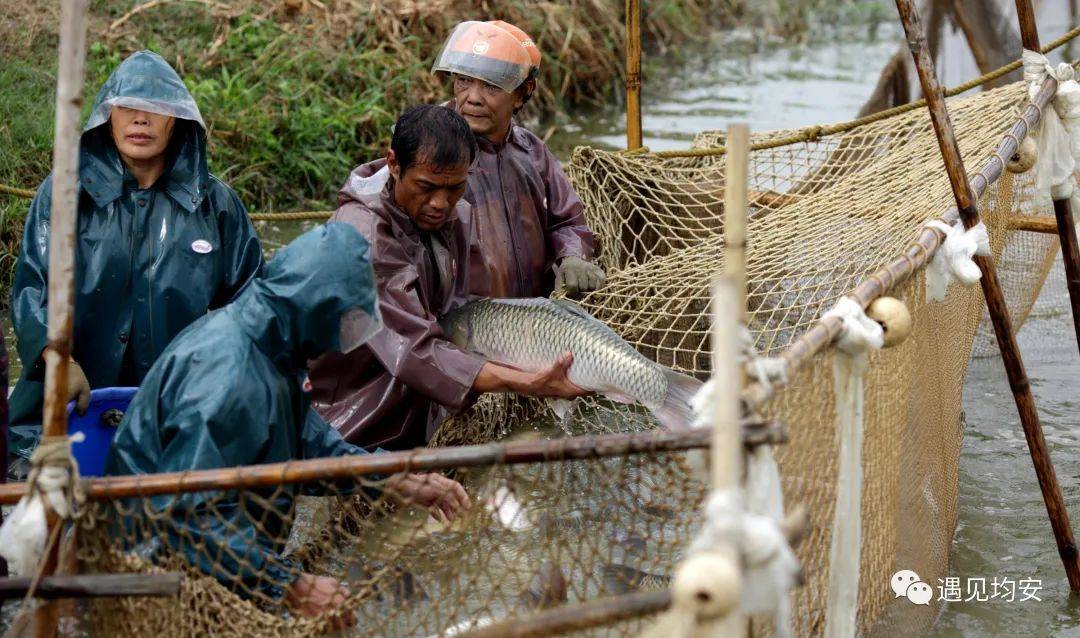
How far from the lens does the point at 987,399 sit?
21.0ft

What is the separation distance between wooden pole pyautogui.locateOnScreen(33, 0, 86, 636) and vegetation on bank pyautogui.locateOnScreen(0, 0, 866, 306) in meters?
4.80

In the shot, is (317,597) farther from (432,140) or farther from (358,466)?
(432,140)

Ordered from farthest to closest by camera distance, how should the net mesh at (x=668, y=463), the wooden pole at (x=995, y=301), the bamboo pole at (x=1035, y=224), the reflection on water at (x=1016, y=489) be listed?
the bamboo pole at (x=1035, y=224) → the reflection on water at (x=1016, y=489) → the wooden pole at (x=995, y=301) → the net mesh at (x=668, y=463)

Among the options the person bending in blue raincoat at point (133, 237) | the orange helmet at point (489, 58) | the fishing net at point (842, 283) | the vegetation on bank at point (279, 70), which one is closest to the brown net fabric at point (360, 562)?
the fishing net at point (842, 283)

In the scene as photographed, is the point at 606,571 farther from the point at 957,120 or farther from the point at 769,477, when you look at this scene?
the point at 957,120

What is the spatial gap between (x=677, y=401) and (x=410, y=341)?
2.83ft

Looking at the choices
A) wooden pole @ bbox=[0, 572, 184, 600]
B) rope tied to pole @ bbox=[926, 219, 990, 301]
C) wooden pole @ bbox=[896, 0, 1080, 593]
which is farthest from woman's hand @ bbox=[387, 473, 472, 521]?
wooden pole @ bbox=[896, 0, 1080, 593]

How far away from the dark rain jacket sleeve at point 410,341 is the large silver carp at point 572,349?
0.14m

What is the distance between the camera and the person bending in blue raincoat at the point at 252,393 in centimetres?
301

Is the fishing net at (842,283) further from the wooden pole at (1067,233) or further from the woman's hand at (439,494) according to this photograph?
the woman's hand at (439,494)

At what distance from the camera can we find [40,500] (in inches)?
104

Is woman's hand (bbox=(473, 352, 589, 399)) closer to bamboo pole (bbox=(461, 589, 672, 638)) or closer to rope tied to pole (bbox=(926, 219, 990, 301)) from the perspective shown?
rope tied to pole (bbox=(926, 219, 990, 301))

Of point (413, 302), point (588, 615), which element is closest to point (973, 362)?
point (413, 302)

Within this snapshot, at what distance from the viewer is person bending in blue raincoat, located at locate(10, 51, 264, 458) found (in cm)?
404
